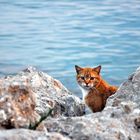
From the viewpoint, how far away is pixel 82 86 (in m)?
12.9

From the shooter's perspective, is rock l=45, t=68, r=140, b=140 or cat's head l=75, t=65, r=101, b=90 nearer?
rock l=45, t=68, r=140, b=140

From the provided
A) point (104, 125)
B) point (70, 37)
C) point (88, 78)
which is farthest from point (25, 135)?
point (70, 37)

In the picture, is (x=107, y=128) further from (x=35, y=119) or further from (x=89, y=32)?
(x=89, y=32)

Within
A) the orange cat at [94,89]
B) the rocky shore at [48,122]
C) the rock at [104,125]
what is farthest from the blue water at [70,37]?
the rocky shore at [48,122]

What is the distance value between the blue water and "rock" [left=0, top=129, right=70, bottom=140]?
11.5 metres

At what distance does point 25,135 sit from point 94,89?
264 inches

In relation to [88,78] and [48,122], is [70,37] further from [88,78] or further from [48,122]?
[48,122]

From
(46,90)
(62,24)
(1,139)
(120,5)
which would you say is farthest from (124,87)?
(120,5)

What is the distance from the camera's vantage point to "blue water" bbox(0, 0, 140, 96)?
21.8 m

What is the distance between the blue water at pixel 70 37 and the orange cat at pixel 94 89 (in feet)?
16.5

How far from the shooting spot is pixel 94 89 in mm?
12961

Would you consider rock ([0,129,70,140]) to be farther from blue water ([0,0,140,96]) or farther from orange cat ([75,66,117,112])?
blue water ([0,0,140,96])

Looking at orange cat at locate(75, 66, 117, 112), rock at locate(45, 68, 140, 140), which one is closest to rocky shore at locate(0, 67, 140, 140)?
rock at locate(45, 68, 140, 140)

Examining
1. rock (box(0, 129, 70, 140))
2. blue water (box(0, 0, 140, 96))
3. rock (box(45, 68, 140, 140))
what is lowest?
blue water (box(0, 0, 140, 96))
